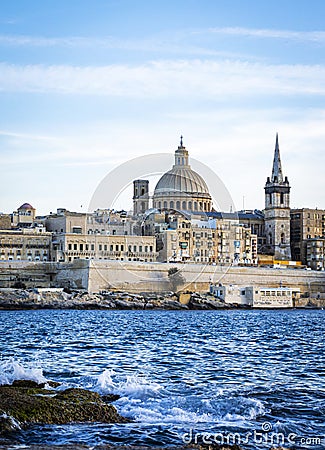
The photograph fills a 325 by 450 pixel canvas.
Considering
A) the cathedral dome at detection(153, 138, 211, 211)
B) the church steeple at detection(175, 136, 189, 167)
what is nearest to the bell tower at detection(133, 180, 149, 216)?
the cathedral dome at detection(153, 138, 211, 211)

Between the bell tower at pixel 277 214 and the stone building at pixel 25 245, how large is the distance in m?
29.2

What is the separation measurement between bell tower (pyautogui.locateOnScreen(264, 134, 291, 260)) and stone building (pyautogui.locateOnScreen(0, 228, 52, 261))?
29.2m

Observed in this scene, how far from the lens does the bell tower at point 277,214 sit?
315 ft

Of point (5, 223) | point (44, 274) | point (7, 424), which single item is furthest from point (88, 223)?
point (7, 424)

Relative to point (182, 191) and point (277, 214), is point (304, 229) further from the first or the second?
point (182, 191)

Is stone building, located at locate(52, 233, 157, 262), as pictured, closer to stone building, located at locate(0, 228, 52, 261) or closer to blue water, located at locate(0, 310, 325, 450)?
stone building, located at locate(0, 228, 52, 261)

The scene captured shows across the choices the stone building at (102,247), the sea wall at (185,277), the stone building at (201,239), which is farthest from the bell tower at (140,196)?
the sea wall at (185,277)

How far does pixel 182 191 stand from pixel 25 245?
2697cm

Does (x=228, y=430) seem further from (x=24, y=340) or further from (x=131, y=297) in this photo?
(x=131, y=297)

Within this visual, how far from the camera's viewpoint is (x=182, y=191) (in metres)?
99.9

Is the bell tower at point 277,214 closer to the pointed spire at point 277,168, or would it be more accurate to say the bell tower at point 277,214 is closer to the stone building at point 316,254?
the pointed spire at point 277,168

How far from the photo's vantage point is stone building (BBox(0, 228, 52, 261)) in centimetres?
7806

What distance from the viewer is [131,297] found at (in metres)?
67.6

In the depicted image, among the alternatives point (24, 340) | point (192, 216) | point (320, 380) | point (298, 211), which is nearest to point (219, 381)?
point (320, 380)
